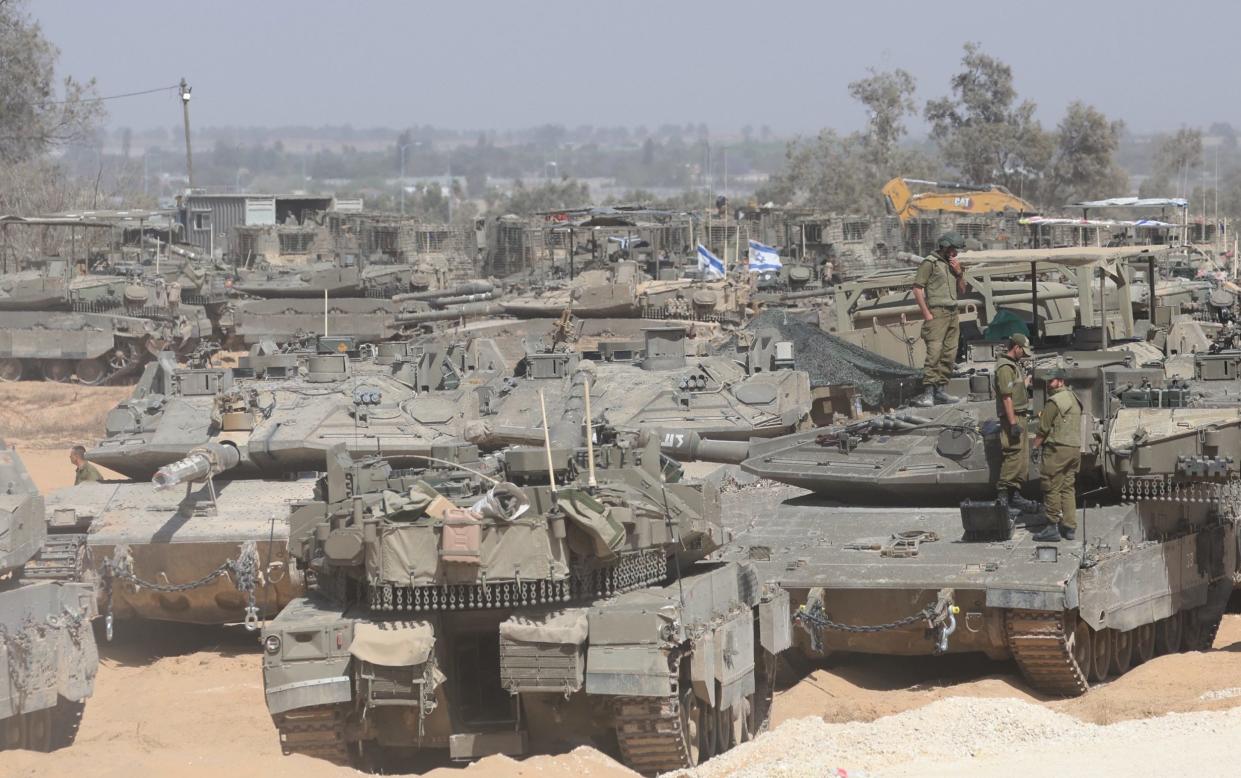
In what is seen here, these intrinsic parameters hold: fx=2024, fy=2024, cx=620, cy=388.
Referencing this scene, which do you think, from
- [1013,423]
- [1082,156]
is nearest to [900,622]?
[1013,423]

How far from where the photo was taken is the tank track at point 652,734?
11344mm

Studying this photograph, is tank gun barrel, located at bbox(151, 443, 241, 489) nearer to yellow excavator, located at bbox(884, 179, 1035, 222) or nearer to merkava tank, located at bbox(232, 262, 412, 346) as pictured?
merkava tank, located at bbox(232, 262, 412, 346)

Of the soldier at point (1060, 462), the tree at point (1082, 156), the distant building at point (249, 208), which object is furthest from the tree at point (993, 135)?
the soldier at point (1060, 462)

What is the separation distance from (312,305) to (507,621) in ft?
89.5

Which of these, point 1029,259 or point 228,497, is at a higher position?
point 1029,259

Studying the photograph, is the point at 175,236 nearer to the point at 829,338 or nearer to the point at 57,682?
the point at 829,338

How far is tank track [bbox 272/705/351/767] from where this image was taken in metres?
11.4

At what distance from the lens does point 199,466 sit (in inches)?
603

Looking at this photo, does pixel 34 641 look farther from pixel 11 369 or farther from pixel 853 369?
pixel 11 369

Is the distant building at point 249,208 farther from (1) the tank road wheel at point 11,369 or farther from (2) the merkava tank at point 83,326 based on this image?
(1) the tank road wheel at point 11,369

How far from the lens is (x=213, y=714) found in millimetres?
13891

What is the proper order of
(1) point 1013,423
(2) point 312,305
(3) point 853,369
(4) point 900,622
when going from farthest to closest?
(2) point 312,305, (3) point 853,369, (1) point 1013,423, (4) point 900,622

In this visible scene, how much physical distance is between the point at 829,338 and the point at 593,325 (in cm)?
1105

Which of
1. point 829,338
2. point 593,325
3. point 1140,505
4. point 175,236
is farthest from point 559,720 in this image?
point 175,236
